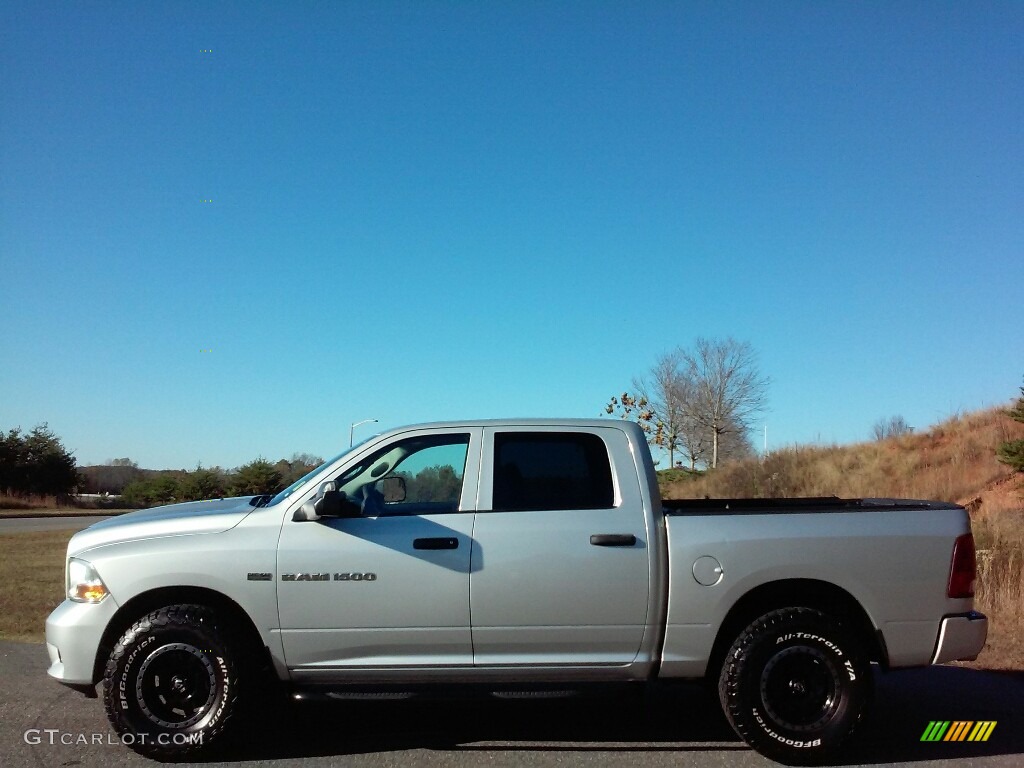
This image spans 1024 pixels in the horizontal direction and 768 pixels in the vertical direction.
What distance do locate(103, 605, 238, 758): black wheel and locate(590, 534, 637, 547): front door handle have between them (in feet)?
7.35

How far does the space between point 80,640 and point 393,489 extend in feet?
6.61

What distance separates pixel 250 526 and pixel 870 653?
389 cm

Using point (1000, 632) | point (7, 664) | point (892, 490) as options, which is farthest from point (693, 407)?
point (7, 664)

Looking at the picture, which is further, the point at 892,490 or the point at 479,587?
the point at 892,490

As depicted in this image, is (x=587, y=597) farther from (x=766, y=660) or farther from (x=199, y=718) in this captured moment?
(x=199, y=718)

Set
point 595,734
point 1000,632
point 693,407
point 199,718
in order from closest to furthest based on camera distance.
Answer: point 199,718 → point 595,734 → point 1000,632 → point 693,407

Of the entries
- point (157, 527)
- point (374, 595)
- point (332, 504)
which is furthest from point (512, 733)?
point (157, 527)

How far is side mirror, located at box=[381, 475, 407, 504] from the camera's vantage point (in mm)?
5477

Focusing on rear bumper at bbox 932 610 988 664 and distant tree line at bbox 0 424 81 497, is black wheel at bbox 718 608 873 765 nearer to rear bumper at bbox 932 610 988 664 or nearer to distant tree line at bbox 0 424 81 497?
rear bumper at bbox 932 610 988 664

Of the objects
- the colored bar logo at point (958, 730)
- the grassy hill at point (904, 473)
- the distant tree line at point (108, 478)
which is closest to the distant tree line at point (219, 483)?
the distant tree line at point (108, 478)

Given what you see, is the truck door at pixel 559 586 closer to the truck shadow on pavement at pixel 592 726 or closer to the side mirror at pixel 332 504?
the truck shadow on pavement at pixel 592 726

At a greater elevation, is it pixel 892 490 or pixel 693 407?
pixel 693 407

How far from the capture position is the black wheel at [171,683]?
16.2 ft

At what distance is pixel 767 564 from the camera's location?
5.07 m
